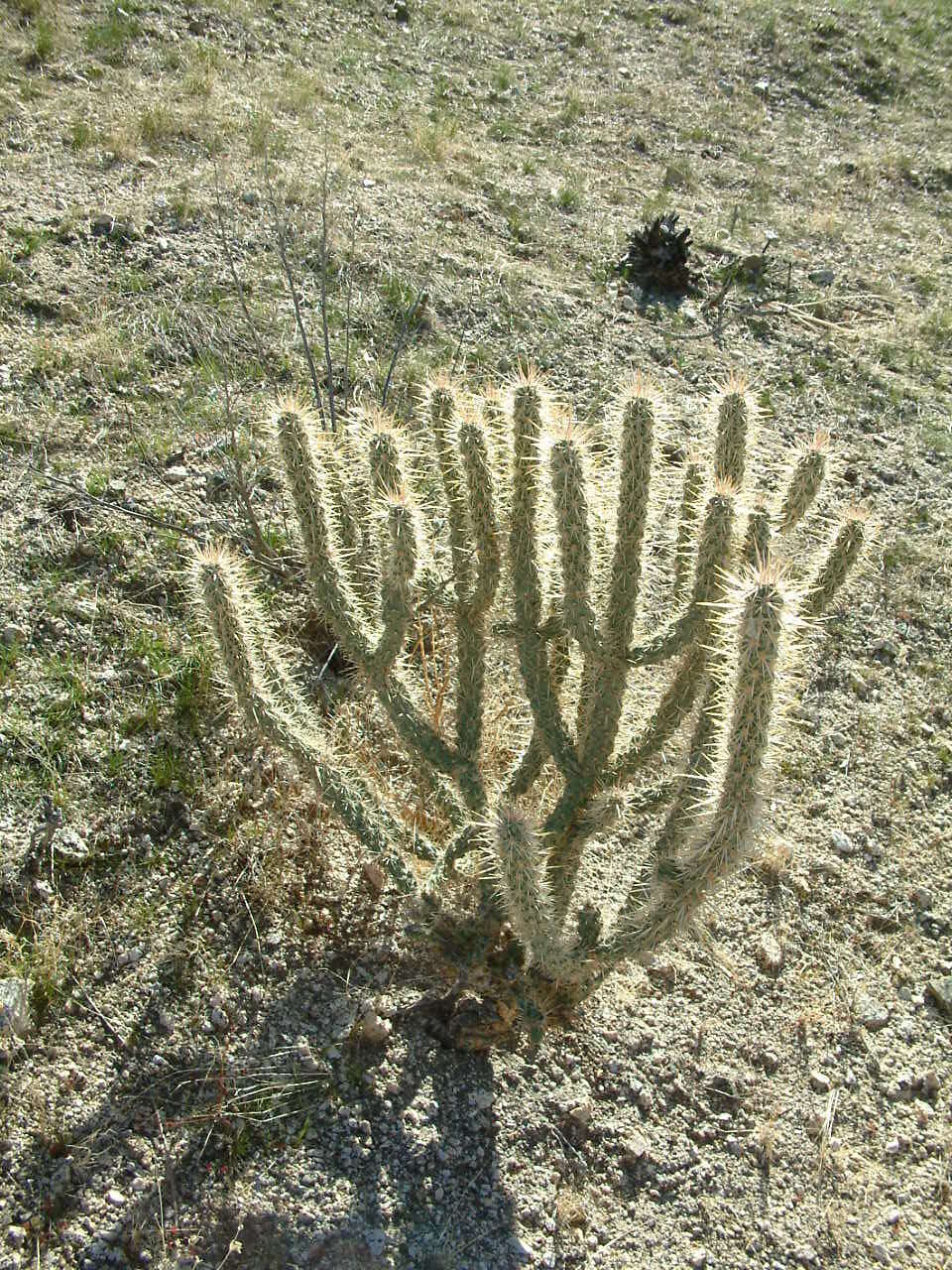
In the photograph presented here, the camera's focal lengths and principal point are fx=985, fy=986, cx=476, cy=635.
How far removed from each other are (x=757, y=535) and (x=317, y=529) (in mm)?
1166

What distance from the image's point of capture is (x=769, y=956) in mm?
3287

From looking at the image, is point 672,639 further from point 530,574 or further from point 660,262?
point 660,262

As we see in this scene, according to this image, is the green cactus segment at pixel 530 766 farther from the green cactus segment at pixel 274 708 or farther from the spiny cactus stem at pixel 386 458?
the spiny cactus stem at pixel 386 458

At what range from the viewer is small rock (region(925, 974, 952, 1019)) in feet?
10.9

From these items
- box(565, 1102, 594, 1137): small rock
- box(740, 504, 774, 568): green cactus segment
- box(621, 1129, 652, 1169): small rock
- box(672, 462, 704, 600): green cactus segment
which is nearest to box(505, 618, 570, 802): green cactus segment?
box(672, 462, 704, 600): green cactus segment

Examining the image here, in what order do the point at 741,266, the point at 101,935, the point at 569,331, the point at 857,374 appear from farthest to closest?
the point at 741,266 < the point at 857,374 < the point at 569,331 < the point at 101,935

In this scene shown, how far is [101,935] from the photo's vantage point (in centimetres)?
280

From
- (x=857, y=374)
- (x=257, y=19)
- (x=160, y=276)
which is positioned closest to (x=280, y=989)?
(x=160, y=276)

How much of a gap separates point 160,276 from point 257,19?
414 centimetres

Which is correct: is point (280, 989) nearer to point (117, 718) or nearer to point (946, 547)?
point (117, 718)

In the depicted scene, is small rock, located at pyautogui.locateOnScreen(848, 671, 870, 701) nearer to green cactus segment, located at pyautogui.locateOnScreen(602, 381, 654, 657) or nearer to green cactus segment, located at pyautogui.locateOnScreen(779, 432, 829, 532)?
green cactus segment, located at pyautogui.locateOnScreen(779, 432, 829, 532)

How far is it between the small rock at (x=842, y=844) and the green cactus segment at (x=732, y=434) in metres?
1.60

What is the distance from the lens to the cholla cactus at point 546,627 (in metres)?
2.41

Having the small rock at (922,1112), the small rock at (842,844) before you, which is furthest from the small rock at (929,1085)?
the small rock at (842,844)
